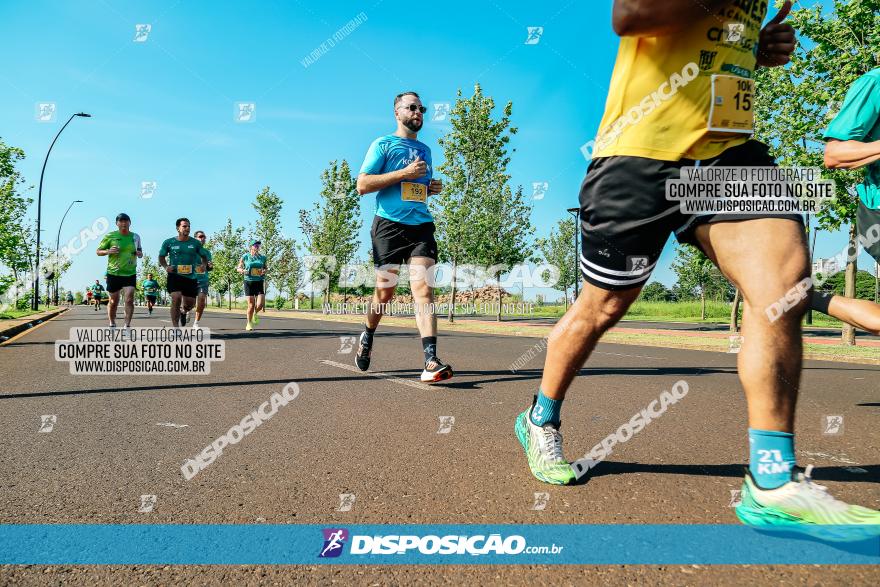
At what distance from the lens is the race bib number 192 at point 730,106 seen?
1970 millimetres

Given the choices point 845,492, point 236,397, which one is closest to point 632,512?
point 845,492

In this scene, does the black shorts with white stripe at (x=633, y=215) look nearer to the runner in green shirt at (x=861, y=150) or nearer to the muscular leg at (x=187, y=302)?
the runner in green shirt at (x=861, y=150)

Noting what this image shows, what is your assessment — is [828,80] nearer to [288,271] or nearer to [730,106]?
[730,106]

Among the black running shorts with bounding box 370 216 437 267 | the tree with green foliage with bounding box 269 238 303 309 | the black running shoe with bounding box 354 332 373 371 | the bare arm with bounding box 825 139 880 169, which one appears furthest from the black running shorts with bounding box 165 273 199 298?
the tree with green foliage with bounding box 269 238 303 309

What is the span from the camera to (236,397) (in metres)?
4.32

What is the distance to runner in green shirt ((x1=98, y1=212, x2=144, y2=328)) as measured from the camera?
1020 cm

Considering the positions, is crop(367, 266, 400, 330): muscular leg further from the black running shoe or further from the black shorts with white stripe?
the black shorts with white stripe

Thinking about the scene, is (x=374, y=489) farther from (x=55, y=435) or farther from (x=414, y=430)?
(x=55, y=435)

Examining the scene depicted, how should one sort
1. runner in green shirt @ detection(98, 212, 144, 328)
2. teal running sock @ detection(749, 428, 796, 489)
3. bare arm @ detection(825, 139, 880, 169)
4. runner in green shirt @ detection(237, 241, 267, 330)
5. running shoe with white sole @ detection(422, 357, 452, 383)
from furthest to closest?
runner in green shirt @ detection(237, 241, 267, 330)
runner in green shirt @ detection(98, 212, 144, 328)
running shoe with white sole @ detection(422, 357, 452, 383)
bare arm @ detection(825, 139, 880, 169)
teal running sock @ detection(749, 428, 796, 489)

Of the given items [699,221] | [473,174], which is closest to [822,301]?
[699,221]

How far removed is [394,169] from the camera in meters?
5.18

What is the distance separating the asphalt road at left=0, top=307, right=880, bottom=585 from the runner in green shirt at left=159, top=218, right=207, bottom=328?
597 cm

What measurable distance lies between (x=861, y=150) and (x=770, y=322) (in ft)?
4.82

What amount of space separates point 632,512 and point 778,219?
113 cm
